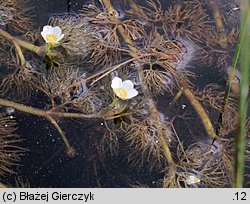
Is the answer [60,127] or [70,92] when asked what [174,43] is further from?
[60,127]

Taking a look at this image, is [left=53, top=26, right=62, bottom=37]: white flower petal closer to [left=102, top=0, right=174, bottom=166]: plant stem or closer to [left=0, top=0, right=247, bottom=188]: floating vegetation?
[left=0, top=0, right=247, bottom=188]: floating vegetation

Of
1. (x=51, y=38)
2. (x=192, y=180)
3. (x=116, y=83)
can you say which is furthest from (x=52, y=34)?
(x=192, y=180)

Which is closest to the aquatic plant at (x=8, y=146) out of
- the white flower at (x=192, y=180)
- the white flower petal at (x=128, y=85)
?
the white flower petal at (x=128, y=85)

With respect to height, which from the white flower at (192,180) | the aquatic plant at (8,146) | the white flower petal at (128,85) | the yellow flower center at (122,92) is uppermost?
the white flower petal at (128,85)

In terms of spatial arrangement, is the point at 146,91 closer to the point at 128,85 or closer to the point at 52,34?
the point at 128,85

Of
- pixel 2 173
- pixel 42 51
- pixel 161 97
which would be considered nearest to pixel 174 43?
pixel 161 97

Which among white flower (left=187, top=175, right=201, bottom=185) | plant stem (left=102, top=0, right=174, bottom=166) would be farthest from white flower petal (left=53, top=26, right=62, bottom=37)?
A: white flower (left=187, top=175, right=201, bottom=185)

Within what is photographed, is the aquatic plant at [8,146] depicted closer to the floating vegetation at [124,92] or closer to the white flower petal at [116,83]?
the floating vegetation at [124,92]
